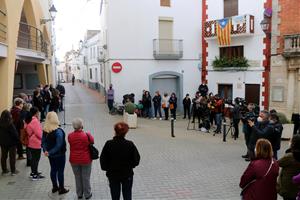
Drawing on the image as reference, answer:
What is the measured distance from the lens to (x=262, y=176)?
14.6ft

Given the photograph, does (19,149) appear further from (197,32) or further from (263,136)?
(197,32)

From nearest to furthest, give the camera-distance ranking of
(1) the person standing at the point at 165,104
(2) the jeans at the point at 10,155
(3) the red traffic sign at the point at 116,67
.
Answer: (2) the jeans at the point at 10,155
(1) the person standing at the point at 165,104
(3) the red traffic sign at the point at 116,67

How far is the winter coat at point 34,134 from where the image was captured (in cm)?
726

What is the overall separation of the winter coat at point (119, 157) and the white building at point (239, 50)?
14.3 meters

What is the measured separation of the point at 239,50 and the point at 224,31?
1405 millimetres

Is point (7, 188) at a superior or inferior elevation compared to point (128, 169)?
inferior

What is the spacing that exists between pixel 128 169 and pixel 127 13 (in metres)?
15.7

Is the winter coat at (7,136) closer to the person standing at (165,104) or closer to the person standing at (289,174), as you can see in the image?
the person standing at (289,174)

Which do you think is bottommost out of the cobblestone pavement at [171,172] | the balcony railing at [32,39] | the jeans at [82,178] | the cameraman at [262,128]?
the cobblestone pavement at [171,172]

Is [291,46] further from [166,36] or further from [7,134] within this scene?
[7,134]

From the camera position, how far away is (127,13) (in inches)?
773

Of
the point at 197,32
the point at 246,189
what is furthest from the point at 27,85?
the point at 246,189

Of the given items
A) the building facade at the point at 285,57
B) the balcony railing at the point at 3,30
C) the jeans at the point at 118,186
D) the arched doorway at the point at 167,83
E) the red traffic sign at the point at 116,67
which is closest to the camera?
the jeans at the point at 118,186

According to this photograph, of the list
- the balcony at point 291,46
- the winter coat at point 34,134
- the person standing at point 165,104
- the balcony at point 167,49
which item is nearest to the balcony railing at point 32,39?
the balcony at point 167,49
